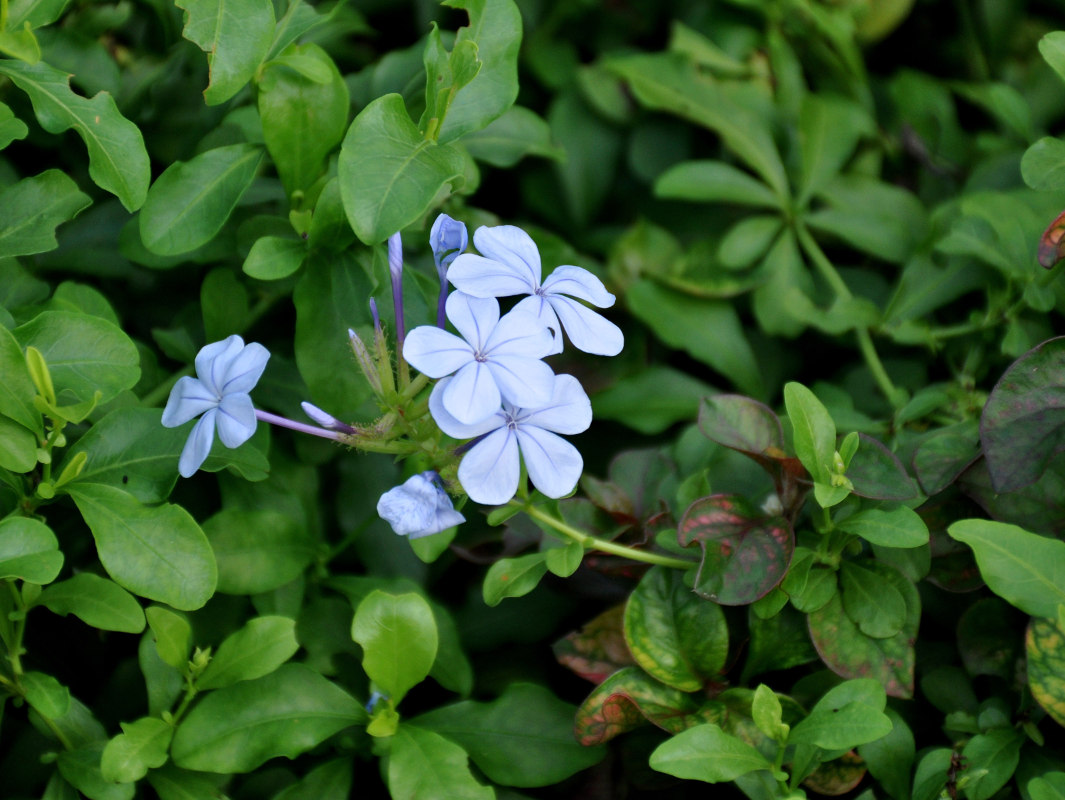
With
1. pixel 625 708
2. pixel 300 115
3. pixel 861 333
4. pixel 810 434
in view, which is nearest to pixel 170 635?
pixel 625 708

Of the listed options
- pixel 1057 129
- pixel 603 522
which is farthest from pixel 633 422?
pixel 1057 129

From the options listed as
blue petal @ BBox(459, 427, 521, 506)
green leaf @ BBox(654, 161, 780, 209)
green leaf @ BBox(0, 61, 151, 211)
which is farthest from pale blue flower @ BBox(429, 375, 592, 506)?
green leaf @ BBox(654, 161, 780, 209)

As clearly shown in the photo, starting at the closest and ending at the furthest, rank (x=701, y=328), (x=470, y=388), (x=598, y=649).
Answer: (x=470, y=388) → (x=598, y=649) → (x=701, y=328)

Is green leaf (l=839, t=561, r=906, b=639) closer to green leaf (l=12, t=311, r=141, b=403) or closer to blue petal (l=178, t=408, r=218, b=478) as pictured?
blue petal (l=178, t=408, r=218, b=478)

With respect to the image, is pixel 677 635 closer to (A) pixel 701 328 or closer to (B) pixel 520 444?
(B) pixel 520 444

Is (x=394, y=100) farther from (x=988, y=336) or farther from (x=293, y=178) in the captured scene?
(x=988, y=336)

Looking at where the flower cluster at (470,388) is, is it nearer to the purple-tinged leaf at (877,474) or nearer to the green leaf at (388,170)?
the green leaf at (388,170)
